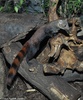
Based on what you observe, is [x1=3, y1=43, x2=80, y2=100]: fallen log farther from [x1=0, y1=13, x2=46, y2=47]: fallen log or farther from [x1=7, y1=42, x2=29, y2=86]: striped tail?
[x1=0, y1=13, x2=46, y2=47]: fallen log

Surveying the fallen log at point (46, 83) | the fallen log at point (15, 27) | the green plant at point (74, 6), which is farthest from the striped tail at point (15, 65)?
the green plant at point (74, 6)

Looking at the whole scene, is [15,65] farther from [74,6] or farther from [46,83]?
[74,6]

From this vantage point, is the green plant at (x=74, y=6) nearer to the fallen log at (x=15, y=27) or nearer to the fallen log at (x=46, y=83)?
the fallen log at (x=15, y=27)

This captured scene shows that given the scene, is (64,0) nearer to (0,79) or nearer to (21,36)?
(21,36)

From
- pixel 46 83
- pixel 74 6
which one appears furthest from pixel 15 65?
pixel 74 6

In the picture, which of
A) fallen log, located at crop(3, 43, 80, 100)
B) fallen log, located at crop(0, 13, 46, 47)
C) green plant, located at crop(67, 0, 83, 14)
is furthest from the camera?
green plant, located at crop(67, 0, 83, 14)

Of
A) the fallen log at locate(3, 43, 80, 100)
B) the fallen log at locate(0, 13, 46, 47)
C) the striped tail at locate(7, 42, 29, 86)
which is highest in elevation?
the fallen log at locate(0, 13, 46, 47)

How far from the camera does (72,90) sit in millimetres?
4387

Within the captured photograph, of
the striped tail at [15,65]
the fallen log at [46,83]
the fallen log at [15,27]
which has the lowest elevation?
the fallen log at [46,83]

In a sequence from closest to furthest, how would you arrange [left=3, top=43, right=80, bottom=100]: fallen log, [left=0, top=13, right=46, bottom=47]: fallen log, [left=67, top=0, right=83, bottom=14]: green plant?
[left=3, top=43, right=80, bottom=100]: fallen log
[left=0, top=13, right=46, bottom=47]: fallen log
[left=67, top=0, right=83, bottom=14]: green plant

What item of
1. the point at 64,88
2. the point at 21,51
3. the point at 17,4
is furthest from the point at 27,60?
the point at 17,4

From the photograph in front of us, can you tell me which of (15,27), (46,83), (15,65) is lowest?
(46,83)

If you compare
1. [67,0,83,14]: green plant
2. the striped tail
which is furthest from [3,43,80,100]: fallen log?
[67,0,83,14]: green plant

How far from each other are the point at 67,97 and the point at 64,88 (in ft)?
0.57
